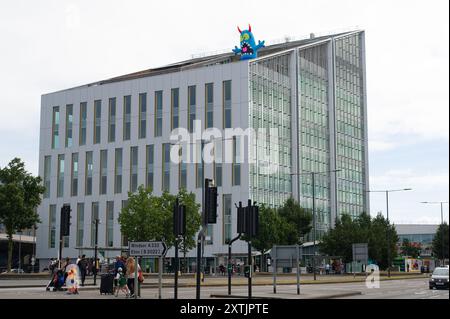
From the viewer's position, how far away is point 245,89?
277ft

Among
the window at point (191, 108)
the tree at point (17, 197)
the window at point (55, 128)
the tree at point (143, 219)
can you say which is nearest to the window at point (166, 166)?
the window at point (191, 108)

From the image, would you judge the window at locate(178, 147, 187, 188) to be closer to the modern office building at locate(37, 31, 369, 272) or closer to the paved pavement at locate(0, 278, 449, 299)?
the modern office building at locate(37, 31, 369, 272)

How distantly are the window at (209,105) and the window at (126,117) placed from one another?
1180cm

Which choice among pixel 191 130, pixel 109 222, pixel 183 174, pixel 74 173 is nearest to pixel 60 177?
pixel 74 173

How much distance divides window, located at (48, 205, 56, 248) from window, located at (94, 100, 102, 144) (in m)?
11.3

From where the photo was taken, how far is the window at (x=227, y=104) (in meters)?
85.6

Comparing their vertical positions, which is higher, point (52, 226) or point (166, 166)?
point (166, 166)

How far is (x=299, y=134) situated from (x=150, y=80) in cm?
2190

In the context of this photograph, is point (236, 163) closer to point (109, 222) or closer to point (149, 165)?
point (149, 165)

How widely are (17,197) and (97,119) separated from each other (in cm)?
3879

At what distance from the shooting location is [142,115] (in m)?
92.3

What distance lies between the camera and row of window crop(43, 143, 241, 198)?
8506cm

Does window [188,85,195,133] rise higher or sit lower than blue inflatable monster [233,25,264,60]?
lower

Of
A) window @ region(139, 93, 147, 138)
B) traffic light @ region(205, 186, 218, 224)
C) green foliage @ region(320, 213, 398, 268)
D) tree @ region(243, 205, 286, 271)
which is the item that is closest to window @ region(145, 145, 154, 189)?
window @ region(139, 93, 147, 138)
